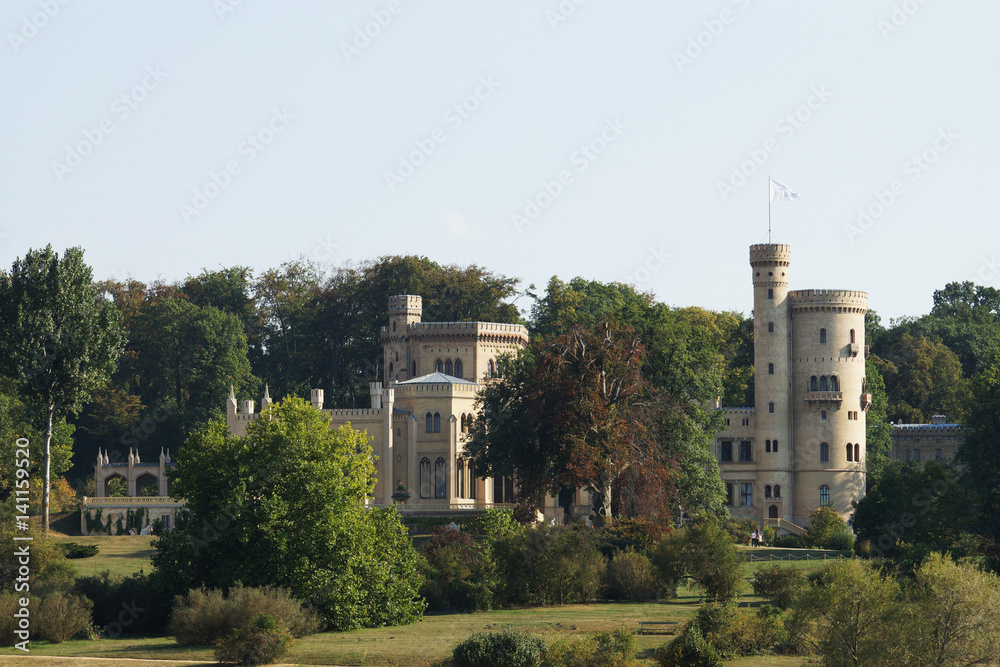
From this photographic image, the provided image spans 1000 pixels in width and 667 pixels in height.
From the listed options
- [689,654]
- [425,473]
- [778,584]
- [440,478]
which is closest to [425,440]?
[425,473]

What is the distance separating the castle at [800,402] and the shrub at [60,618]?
5170 centimetres

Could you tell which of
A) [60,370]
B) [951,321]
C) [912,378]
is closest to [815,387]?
[912,378]

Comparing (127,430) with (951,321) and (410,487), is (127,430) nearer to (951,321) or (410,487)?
(410,487)

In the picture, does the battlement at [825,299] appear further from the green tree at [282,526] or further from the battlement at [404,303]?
the green tree at [282,526]

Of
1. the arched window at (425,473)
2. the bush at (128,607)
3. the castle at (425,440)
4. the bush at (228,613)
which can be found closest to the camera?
the bush at (228,613)

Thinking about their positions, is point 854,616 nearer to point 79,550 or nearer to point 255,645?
point 255,645

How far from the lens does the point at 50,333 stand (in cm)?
5734

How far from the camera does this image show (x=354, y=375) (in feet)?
331

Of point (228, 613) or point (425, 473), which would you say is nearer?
point (228, 613)

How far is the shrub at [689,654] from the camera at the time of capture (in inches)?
1428

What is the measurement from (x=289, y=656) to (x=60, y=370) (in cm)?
2430

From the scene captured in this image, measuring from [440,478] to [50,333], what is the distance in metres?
27.7

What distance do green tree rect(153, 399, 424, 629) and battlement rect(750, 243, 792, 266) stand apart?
1877 inches

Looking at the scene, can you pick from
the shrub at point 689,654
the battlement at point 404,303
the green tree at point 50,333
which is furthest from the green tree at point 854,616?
the battlement at point 404,303
